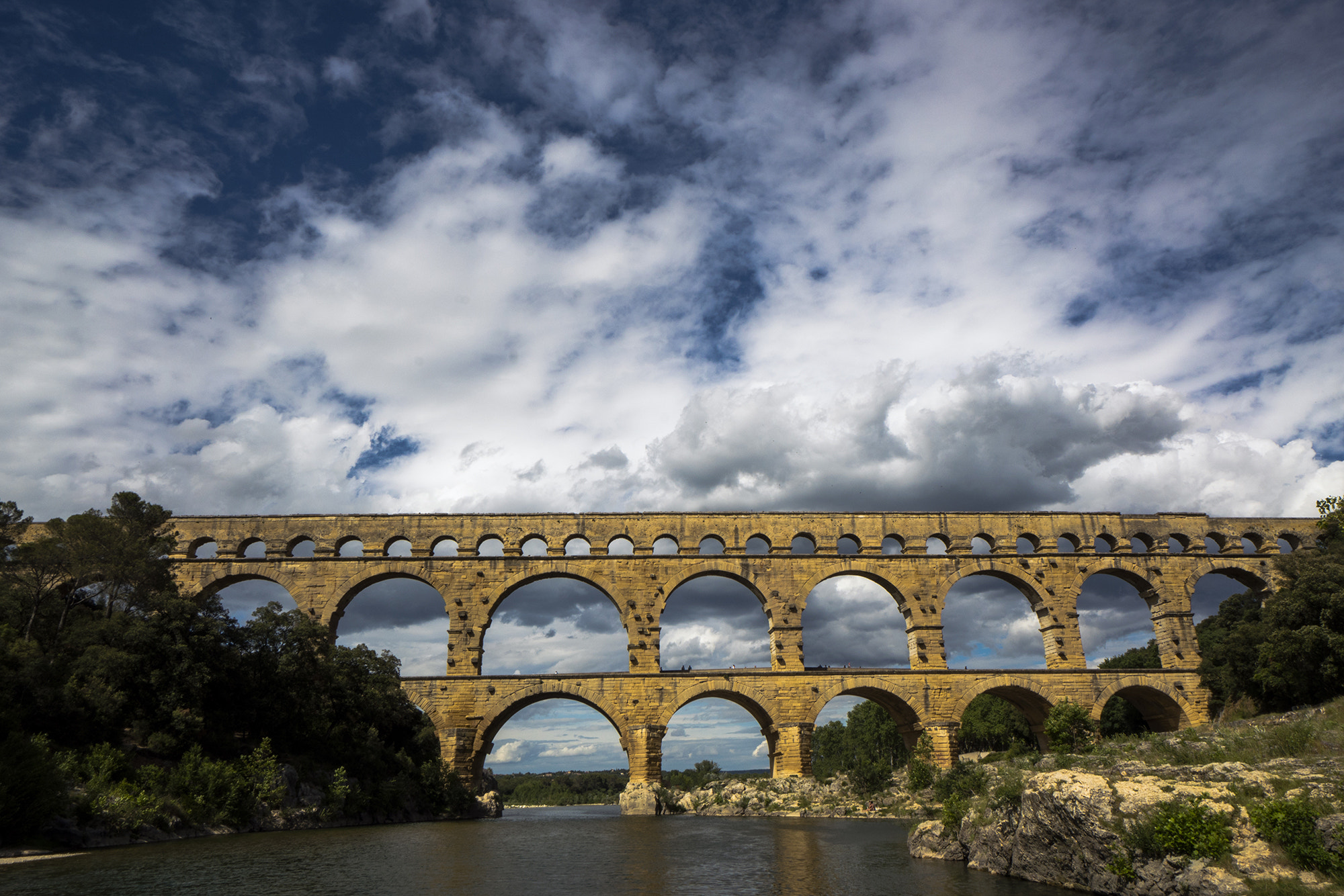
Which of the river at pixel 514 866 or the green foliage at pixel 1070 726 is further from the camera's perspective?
the green foliage at pixel 1070 726

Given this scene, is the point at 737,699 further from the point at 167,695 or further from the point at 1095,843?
the point at 1095,843

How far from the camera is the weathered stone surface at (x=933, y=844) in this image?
1603 cm

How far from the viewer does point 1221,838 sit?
1027 centimetres

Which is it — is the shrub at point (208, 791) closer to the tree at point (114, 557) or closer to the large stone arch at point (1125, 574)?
the tree at point (114, 557)

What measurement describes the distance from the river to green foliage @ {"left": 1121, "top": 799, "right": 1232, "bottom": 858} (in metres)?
2.00

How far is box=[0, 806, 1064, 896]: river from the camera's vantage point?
12.8 m

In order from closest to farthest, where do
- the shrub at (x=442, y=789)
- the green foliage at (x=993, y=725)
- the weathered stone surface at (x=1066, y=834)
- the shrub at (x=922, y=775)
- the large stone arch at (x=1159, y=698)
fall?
the weathered stone surface at (x=1066, y=834) < the shrub at (x=922, y=775) < the shrub at (x=442, y=789) < the large stone arch at (x=1159, y=698) < the green foliage at (x=993, y=725)

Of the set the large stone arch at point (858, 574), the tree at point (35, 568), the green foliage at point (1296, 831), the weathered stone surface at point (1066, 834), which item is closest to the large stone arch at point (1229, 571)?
the large stone arch at point (858, 574)

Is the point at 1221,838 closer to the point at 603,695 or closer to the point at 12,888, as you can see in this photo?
the point at 12,888

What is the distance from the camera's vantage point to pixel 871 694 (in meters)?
33.7

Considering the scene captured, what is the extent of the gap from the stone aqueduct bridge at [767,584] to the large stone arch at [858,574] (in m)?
0.09

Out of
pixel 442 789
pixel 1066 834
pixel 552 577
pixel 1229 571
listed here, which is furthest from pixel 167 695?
pixel 1229 571

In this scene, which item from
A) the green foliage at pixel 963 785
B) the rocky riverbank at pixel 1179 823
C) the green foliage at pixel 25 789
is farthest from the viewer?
the green foliage at pixel 963 785

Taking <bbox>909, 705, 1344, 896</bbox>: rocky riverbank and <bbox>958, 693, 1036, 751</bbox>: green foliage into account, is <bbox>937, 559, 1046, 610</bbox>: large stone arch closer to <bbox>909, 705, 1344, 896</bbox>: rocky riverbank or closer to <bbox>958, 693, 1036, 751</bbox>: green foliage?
<bbox>909, 705, 1344, 896</bbox>: rocky riverbank
